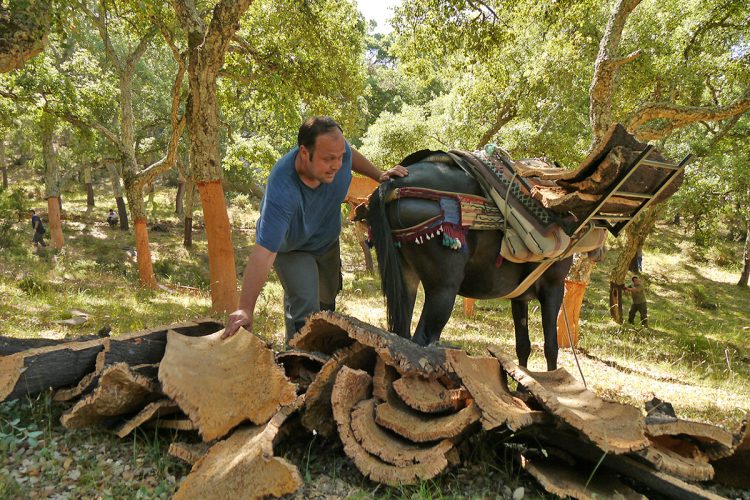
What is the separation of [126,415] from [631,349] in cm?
813

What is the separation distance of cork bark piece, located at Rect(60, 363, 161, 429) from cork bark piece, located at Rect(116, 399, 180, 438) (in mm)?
74

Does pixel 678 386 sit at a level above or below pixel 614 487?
below

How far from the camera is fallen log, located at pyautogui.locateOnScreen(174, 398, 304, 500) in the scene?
201cm

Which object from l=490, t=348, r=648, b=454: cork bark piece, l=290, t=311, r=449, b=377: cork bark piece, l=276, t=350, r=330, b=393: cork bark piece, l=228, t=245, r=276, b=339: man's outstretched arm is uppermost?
l=228, t=245, r=276, b=339: man's outstretched arm

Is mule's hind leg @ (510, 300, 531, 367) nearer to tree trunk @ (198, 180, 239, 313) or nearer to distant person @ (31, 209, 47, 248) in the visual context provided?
A: tree trunk @ (198, 180, 239, 313)

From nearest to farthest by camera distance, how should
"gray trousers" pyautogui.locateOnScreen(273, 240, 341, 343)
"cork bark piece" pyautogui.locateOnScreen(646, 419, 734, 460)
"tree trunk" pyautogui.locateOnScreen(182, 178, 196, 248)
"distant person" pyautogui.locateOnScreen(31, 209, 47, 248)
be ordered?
1. "cork bark piece" pyautogui.locateOnScreen(646, 419, 734, 460)
2. "gray trousers" pyautogui.locateOnScreen(273, 240, 341, 343)
3. "distant person" pyautogui.locateOnScreen(31, 209, 47, 248)
4. "tree trunk" pyautogui.locateOnScreen(182, 178, 196, 248)

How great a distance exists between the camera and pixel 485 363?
105 inches

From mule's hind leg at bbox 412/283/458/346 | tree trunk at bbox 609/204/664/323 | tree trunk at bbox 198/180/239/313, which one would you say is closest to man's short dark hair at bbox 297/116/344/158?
mule's hind leg at bbox 412/283/458/346

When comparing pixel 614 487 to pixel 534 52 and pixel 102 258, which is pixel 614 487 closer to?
pixel 534 52

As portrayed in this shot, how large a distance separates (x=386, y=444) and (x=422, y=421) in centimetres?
22

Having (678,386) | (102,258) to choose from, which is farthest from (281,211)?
(102,258)

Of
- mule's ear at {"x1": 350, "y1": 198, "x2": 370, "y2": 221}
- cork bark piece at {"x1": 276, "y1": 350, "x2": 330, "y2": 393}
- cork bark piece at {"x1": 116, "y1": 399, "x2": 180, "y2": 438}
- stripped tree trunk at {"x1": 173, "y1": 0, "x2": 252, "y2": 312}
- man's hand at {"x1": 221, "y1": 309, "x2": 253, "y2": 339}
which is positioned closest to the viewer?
cork bark piece at {"x1": 116, "y1": 399, "x2": 180, "y2": 438}

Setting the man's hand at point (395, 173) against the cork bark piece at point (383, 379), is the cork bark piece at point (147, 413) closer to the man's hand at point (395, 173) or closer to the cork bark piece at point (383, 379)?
the cork bark piece at point (383, 379)

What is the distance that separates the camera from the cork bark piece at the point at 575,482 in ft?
6.93
